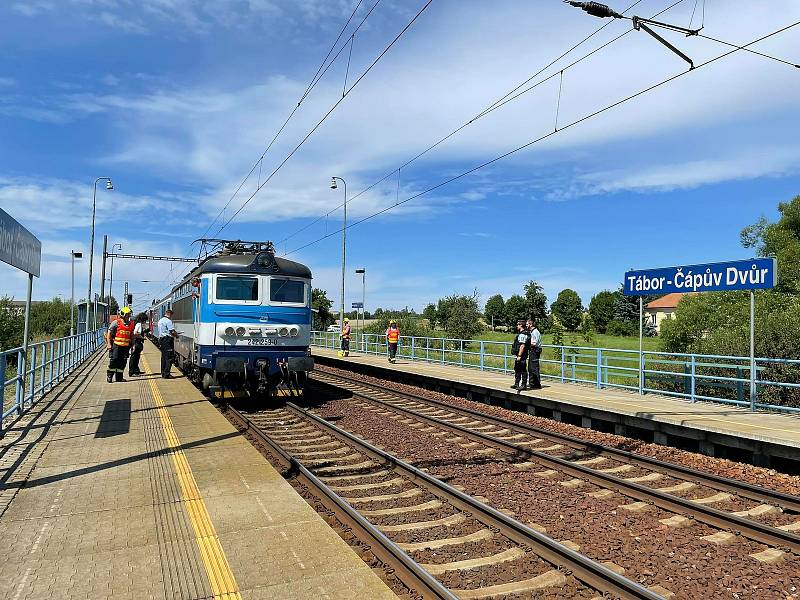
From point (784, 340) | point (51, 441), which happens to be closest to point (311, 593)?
point (51, 441)

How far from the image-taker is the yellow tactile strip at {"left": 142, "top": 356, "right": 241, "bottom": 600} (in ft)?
13.8

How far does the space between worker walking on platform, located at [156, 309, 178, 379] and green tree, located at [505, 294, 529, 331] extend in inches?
3684

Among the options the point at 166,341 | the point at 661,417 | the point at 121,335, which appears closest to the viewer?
the point at 661,417

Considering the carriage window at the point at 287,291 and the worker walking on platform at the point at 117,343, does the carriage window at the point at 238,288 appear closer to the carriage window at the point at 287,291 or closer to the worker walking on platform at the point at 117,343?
the carriage window at the point at 287,291

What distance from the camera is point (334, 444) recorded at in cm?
973

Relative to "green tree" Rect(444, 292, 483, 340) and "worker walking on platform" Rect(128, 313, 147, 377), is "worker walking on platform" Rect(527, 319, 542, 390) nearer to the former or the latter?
"worker walking on platform" Rect(128, 313, 147, 377)

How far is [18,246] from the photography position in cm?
823

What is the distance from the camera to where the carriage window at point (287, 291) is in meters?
13.1

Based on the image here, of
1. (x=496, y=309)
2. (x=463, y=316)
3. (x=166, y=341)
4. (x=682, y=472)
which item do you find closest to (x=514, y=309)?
(x=496, y=309)

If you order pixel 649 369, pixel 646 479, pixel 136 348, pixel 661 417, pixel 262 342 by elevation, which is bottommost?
pixel 646 479

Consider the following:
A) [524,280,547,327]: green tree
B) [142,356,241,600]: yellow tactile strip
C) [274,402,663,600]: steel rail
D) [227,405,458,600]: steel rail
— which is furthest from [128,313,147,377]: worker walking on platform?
[524,280,547,327]: green tree

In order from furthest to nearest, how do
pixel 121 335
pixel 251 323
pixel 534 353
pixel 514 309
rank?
pixel 514 309 < pixel 121 335 < pixel 534 353 < pixel 251 323

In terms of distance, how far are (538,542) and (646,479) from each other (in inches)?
135

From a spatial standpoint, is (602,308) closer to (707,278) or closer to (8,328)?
→ (8,328)
